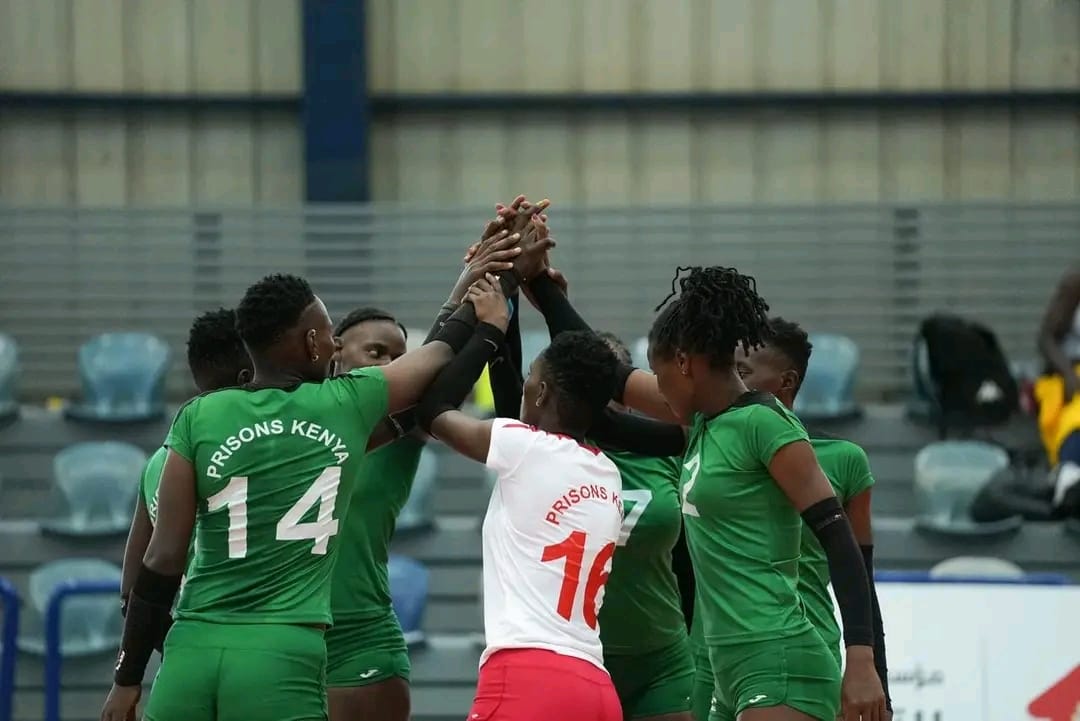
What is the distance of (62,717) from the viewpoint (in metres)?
8.98

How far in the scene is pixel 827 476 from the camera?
15.7 feet

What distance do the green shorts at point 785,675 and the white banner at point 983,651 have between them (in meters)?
3.19

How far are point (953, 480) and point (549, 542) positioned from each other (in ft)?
21.4

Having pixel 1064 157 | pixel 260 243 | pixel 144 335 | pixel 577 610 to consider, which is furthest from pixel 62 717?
pixel 1064 157

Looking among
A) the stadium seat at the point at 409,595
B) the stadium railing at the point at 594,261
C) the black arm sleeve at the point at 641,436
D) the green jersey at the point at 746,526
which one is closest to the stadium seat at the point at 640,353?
the stadium railing at the point at 594,261

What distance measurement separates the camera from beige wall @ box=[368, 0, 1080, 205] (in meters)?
13.1

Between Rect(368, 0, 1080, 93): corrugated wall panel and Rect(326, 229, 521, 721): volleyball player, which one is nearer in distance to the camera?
Rect(326, 229, 521, 721): volleyball player

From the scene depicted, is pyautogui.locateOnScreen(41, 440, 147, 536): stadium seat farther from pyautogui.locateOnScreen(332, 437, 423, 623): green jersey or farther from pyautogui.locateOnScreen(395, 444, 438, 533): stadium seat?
pyautogui.locateOnScreen(332, 437, 423, 623): green jersey

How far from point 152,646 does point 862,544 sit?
6.86ft

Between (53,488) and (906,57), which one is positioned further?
(906,57)

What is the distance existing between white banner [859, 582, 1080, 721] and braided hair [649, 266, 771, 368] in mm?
3430

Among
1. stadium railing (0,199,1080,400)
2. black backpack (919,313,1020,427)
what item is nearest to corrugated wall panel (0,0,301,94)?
stadium railing (0,199,1080,400)

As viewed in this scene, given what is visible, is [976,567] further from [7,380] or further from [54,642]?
[7,380]

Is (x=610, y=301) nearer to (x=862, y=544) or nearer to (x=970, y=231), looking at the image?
(x=970, y=231)
